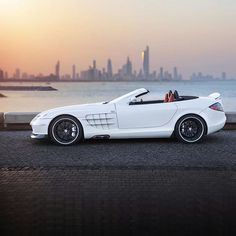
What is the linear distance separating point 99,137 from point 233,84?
5.69 m

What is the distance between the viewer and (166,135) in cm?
935

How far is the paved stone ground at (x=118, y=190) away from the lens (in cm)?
401

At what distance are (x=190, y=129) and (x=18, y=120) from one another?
4.85m

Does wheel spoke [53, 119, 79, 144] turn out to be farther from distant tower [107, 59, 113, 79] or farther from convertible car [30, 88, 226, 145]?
distant tower [107, 59, 113, 79]

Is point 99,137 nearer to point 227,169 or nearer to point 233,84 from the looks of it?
point 227,169

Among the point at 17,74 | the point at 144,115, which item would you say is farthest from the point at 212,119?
the point at 17,74

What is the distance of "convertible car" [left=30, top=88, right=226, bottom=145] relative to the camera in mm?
9188

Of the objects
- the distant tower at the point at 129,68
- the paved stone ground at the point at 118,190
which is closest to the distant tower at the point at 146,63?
the distant tower at the point at 129,68

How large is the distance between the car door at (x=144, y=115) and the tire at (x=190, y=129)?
0.27m

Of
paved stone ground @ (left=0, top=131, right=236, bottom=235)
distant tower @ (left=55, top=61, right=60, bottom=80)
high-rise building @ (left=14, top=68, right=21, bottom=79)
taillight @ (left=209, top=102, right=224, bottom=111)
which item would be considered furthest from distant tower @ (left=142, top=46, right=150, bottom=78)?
paved stone ground @ (left=0, top=131, right=236, bottom=235)

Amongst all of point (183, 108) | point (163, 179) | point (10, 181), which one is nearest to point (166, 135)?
point (183, 108)

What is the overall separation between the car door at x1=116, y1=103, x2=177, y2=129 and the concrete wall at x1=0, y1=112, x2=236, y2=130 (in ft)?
11.0

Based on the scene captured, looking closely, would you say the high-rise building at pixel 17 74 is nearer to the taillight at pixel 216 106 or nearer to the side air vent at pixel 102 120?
the side air vent at pixel 102 120

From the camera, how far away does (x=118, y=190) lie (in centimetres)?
529
